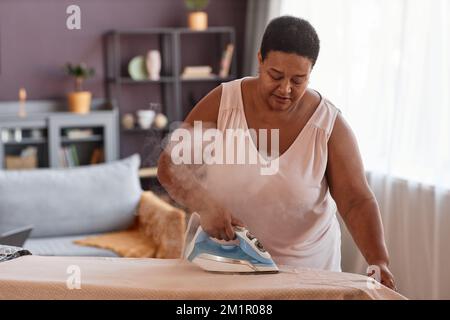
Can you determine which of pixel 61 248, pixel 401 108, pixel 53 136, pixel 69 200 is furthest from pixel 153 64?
pixel 401 108

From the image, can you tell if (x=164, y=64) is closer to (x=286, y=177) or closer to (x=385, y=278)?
(x=286, y=177)

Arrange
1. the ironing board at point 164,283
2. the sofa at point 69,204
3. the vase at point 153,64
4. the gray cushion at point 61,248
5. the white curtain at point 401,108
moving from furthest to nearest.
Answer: the vase at point 153,64, the sofa at point 69,204, the gray cushion at point 61,248, the white curtain at point 401,108, the ironing board at point 164,283

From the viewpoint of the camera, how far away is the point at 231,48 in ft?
13.9

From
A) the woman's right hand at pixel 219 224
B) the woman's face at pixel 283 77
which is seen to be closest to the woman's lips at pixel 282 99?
the woman's face at pixel 283 77

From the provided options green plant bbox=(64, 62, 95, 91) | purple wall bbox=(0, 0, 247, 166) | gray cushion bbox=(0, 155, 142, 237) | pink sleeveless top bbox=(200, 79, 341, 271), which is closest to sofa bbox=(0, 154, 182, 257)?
gray cushion bbox=(0, 155, 142, 237)

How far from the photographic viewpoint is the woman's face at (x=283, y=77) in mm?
1340

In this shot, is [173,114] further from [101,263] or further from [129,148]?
[101,263]

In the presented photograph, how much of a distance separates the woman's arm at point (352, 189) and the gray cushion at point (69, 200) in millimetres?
2076

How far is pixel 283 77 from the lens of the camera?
1.35 m

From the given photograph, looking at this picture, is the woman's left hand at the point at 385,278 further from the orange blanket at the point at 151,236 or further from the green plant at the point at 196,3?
the green plant at the point at 196,3

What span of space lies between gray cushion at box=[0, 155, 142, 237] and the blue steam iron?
7.02ft

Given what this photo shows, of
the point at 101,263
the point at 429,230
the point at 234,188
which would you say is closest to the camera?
the point at 101,263
